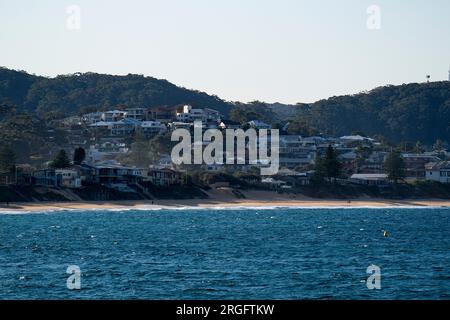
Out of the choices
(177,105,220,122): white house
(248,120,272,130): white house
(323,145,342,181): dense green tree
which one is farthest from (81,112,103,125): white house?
(323,145,342,181): dense green tree

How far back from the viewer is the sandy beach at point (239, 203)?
10269cm

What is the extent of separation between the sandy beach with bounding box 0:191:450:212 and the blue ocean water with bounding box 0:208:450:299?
19.0ft

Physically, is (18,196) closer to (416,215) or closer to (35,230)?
(35,230)

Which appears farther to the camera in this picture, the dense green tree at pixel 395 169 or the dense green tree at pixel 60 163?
the dense green tree at pixel 395 169

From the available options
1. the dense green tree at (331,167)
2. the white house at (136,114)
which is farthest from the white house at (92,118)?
the dense green tree at (331,167)

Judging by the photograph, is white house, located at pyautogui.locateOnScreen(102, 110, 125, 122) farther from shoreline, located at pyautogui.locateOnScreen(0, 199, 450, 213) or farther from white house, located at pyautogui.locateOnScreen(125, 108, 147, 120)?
shoreline, located at pyautogui.locateOnScreen(0, 199, 450, 213)

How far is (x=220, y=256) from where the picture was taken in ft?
181

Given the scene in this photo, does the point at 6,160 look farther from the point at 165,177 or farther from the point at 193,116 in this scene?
the point at 193,116

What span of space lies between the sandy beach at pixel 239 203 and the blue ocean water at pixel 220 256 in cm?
578

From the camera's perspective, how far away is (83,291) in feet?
131

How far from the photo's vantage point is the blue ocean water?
40.7m

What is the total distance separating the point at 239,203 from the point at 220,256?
58721 mm

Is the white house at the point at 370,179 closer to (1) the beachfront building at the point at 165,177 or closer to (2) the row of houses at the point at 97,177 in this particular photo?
(2) the row of houses at the point at 97,177
